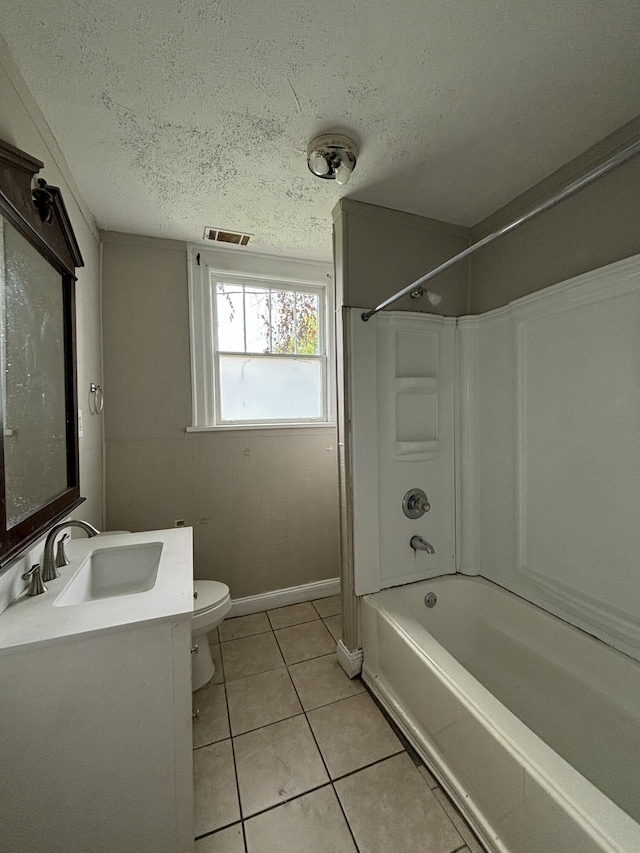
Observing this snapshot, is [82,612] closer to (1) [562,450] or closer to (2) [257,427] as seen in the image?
(2) [257,427]

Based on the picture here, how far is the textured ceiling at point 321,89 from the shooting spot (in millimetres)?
908

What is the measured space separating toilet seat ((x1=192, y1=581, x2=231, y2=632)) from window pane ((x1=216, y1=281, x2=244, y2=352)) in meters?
1.47

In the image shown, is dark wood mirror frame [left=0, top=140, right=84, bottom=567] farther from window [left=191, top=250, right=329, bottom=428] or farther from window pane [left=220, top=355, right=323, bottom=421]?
window pane [left=220, top=355, right=323, bottom=421]

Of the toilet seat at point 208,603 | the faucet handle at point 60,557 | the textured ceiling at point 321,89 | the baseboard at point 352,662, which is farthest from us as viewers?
the baseboard at point 352,662

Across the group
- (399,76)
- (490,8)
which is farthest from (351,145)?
(490,8)

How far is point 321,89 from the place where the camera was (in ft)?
3.65

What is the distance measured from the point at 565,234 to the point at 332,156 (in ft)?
3.46

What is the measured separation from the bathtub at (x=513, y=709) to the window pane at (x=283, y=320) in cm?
169

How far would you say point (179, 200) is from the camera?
1.71 metres

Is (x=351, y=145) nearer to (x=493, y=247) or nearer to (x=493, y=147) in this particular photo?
(x=493, y=147)

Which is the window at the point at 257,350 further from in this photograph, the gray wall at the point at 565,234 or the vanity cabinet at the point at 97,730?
the vanity cabinet at the point at 97,730

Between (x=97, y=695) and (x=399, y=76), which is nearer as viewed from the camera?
(x=97, y=695)

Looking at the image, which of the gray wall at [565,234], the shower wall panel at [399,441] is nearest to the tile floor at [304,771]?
the shower wall panel at [399,441]

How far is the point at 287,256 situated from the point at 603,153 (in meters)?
1.71
